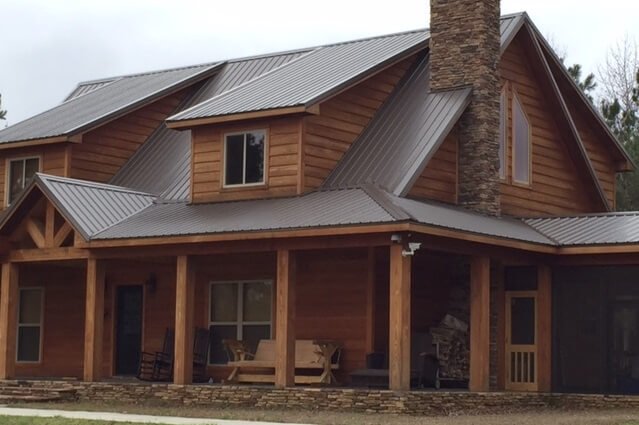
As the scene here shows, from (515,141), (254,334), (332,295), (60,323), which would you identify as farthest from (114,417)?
(515,141)

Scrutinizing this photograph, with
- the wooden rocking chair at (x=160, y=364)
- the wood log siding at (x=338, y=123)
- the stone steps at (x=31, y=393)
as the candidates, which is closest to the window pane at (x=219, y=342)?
the wooden rocking chair at (x=160, y=364)

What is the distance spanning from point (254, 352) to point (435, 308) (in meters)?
3.65

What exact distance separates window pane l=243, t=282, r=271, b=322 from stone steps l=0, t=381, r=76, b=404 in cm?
386

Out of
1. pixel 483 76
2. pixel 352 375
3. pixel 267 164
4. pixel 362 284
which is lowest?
pixel 352 375

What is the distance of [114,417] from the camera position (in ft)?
63.2

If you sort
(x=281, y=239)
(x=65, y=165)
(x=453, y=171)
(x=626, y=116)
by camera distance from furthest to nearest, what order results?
(x=626, y=116)
(x=65, y=165)
(x=453, y=171)
(x=281, y=239)

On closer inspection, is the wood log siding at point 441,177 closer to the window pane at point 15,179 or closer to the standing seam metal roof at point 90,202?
the standing seam metal roof at point 90,202

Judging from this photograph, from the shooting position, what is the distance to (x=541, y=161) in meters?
28.5

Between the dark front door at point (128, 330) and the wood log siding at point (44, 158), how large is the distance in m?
2.98

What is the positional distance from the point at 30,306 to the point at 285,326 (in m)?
9.88

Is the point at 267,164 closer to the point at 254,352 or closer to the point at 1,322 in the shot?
the point at 254,352

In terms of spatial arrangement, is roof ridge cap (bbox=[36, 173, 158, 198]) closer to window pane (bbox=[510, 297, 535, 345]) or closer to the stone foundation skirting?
the stone foundation skirting

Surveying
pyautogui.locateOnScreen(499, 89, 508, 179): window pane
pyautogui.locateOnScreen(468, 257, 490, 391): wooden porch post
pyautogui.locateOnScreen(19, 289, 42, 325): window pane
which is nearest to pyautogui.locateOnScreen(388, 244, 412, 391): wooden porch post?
pyautogui.locateOnScreen(468, 257, 490, 391): wooden porch post

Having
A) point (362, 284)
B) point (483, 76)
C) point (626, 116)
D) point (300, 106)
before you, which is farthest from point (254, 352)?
point (626, 116)
